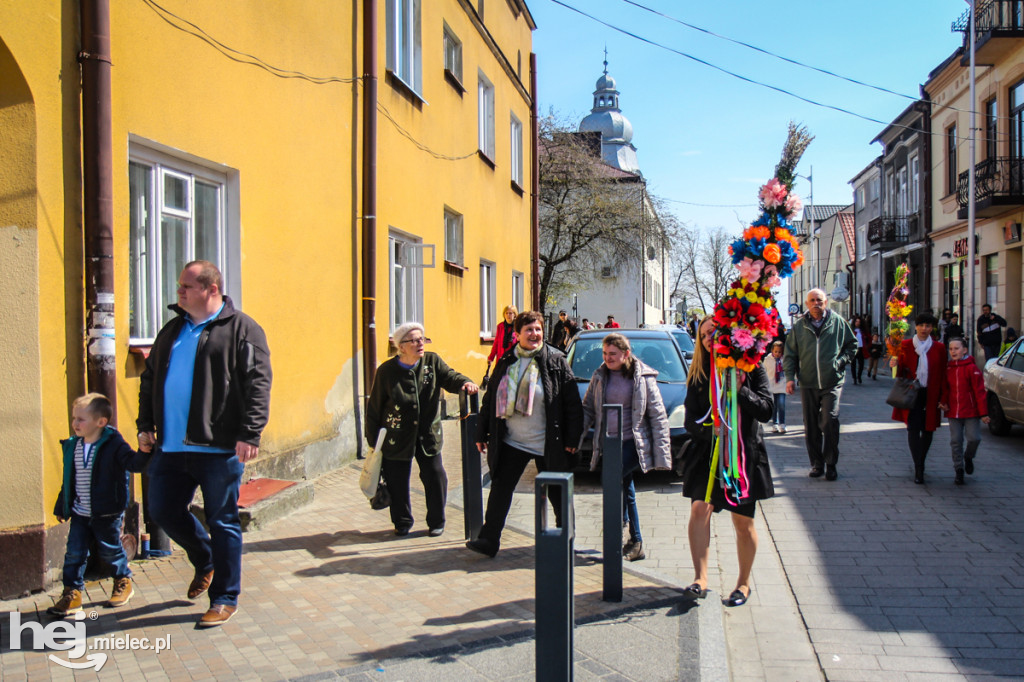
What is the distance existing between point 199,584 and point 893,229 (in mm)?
32400

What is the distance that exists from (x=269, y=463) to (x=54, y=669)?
3.37 metres

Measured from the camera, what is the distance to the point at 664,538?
633 cm

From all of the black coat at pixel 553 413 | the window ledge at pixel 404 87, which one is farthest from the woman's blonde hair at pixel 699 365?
the window ledge at pixel 404 87

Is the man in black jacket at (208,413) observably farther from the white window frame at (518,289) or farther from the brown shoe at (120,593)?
the white window frame at (518,289)

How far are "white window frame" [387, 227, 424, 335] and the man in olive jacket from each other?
479 centimetres

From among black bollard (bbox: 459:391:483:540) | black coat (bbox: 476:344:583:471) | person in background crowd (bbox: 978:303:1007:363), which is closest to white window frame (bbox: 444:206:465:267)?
black bollard (bbox: 459:391:483:540)

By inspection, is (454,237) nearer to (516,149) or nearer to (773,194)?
(516,149)

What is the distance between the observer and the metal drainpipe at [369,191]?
9219 millimetres

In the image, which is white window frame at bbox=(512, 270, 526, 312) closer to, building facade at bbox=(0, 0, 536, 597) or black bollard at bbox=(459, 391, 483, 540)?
building facade at bbox=(0, 0, 536, 597)

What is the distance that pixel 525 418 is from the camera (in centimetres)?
554

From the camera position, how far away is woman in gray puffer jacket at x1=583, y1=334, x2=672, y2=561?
18.7ft

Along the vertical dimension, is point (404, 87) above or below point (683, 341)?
above
